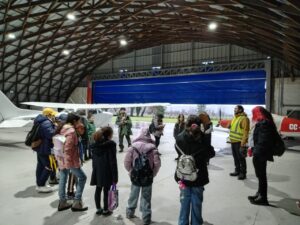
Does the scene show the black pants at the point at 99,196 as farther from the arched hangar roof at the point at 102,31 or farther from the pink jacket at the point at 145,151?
the arched hangar roof at the point at 102,31

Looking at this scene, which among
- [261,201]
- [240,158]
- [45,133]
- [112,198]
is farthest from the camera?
[240,158]

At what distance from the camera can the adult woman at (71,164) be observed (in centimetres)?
466

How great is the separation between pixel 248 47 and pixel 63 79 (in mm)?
23667

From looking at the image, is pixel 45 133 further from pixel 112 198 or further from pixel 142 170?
pixel 142 170

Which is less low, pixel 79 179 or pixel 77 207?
pixel 79 179

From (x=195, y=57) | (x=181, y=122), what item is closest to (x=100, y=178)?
(x=181, y=122)

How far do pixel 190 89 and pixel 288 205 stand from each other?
23.5m

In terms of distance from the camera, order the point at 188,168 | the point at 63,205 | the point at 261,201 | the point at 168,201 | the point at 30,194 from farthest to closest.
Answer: the point at 30,194 < the point at 168,201 < the point at 261,201 < the point at 63,205 < the point at 188,168

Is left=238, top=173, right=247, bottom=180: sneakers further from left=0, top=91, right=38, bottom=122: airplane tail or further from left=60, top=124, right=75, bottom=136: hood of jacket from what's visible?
left=0, top=91, right=38, bottom=122: airplane tail

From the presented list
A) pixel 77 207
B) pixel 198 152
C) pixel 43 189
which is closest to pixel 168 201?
pixel 77 207

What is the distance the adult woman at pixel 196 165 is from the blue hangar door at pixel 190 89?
22.3 m

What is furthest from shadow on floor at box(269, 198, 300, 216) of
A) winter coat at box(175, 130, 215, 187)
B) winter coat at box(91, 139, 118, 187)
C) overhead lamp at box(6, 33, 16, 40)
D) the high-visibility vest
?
overhead lamp at box(6, 33, 16, 40)

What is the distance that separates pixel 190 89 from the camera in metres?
28.3

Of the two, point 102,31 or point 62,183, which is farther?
point 102,31
